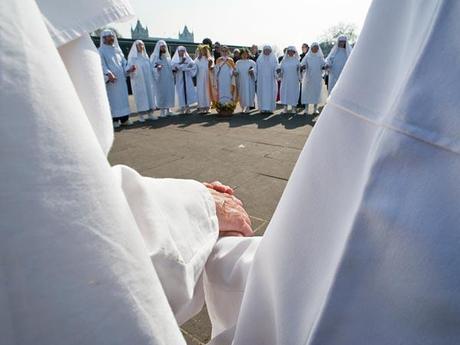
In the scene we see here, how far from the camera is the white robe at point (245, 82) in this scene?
34.6 ft

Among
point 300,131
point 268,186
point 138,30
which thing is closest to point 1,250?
point 268,186

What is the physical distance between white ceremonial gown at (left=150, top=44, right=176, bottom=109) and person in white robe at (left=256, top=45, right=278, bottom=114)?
2635 mm

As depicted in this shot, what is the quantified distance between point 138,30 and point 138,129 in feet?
159

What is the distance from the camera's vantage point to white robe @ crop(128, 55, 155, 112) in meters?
9.46

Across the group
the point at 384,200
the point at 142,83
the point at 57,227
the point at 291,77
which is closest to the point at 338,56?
the point at 291,77

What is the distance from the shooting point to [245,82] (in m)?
10.5

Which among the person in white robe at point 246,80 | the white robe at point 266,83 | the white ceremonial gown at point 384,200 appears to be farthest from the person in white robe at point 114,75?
the white ceremonial gown at point 384,200

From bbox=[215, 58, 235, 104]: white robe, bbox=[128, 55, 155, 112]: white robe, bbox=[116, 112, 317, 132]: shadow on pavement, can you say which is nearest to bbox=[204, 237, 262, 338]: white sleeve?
bbox=[116, 112, 317, 132]: shadow on pavement

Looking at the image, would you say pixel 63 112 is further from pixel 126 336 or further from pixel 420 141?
pixel 420 141

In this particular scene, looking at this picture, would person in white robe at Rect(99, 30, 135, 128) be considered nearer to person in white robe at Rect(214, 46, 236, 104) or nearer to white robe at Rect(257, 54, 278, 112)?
person in white robe at Rect(214, 46, 236, 104)

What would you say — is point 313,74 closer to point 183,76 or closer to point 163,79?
point 183,76

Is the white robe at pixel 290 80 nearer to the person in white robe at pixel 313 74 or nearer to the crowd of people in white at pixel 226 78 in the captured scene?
the crowd of people in white at pixel 226 78

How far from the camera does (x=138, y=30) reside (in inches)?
2007

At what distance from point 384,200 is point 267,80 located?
10.4m
